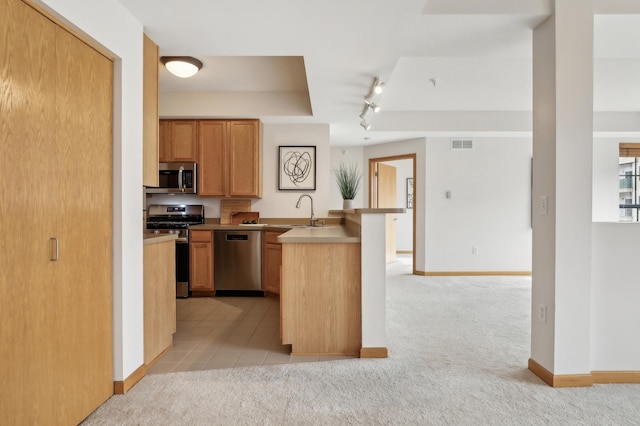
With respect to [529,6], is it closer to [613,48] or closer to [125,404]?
[613,48]

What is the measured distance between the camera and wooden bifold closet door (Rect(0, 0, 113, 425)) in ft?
4.50

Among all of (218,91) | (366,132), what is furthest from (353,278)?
(366,132)

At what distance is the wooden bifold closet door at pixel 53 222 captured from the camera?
137 centimetres

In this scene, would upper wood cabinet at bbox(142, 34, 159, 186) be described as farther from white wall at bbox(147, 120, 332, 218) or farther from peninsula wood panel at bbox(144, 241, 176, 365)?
white wall at bbox(147, 120, 332, 218)

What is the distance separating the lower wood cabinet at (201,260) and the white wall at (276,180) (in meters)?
0.57

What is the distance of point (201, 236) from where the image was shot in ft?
14.8

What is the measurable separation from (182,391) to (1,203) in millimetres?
1347

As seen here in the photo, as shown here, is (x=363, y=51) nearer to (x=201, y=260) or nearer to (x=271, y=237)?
(x=271, y=237)

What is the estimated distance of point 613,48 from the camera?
9.29ft

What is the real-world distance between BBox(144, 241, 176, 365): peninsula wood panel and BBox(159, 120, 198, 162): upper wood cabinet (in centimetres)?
213

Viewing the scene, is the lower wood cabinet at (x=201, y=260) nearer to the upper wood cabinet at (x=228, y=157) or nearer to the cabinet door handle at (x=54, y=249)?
the upper wood cabinet at (x=228, y=157)

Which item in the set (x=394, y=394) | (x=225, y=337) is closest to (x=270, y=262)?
(x=225, y=337)

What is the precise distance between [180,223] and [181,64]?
2174 mm

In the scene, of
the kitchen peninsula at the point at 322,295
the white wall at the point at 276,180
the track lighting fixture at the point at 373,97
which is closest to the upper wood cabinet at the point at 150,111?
the kitchen peninsula at the point at 322,295
